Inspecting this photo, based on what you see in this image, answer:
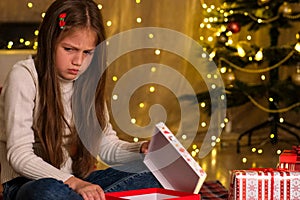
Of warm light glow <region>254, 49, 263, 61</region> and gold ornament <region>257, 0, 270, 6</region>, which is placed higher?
gold ornament <region>257, 0, 270, 6</region>

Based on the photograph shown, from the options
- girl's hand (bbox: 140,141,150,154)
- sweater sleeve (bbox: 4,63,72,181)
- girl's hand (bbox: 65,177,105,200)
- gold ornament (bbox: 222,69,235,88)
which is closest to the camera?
girl's hand (bbox: 65,177,105,200)

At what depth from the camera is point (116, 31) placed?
4297 millimetres

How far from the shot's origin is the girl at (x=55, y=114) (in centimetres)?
196

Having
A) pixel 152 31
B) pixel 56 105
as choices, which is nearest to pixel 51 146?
pixel 56 105

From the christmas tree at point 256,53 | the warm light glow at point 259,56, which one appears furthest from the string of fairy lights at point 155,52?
the warm light glow at point 259,56

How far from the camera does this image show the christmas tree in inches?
164

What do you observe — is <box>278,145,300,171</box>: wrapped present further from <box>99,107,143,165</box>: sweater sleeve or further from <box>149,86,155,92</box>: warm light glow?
<box>149,86,155,92</box>: warm light glow

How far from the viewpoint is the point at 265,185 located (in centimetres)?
207

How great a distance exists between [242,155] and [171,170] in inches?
89.5

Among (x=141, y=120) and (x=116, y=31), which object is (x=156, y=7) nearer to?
(x=116, y=31)

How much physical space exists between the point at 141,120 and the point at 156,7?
2.13 feet

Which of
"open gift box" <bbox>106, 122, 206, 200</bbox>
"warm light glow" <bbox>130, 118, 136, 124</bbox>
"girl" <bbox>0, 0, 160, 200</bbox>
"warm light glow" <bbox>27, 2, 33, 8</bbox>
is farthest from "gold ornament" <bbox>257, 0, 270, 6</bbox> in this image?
"open gift box" <bbox>106, 122, 206, 200</bbox>

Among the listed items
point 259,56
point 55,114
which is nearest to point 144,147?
point 55,114

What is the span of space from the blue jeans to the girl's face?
301 mm
